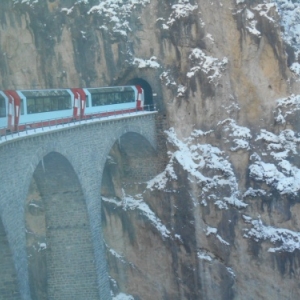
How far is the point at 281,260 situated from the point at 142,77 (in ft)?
48.6

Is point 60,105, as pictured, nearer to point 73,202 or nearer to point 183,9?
point 73,202

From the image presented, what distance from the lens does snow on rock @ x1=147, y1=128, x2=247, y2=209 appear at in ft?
110

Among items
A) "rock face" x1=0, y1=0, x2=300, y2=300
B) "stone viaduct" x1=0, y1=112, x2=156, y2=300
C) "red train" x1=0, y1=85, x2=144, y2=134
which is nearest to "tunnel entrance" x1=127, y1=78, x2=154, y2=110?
"rock face" x1=0, y1=0, x2=300, y2=300

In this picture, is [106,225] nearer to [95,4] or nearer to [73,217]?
[73,217]

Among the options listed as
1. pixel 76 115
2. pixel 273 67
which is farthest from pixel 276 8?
pixel 76 115

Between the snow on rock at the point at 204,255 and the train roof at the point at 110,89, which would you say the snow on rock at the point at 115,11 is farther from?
the snow on rock at the point at 204,255

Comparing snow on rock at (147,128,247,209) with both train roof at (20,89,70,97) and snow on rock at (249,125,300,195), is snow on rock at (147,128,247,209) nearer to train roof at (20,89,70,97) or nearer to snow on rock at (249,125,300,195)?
snow on rock at (249,125,300,195)

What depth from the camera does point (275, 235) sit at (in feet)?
106

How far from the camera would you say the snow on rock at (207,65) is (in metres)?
34.3

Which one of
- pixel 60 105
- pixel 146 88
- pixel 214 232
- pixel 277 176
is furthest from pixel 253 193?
pixel 60 105

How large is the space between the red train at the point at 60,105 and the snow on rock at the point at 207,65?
423cm

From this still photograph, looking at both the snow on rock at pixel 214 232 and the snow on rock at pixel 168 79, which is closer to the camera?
the snow on rock at pixel 214 232

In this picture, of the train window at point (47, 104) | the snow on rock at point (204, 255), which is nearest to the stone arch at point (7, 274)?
the train window at point (47, 104)

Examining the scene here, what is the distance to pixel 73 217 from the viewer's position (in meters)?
26.6
